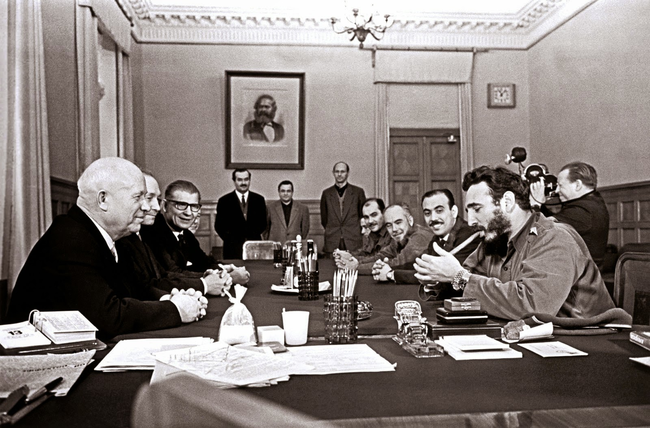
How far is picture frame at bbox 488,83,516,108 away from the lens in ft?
30.5

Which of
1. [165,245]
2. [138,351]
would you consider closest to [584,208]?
[165,245]

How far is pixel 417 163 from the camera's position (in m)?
9.16

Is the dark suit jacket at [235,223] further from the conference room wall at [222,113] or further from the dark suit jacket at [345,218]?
the conference room wall at [222,113]

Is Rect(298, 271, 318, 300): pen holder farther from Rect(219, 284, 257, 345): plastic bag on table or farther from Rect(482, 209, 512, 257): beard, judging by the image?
Rect(219, 284, 257, 345): plastic bag on table

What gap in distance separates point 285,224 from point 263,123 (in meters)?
1.65

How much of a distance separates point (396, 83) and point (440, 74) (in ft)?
2.25

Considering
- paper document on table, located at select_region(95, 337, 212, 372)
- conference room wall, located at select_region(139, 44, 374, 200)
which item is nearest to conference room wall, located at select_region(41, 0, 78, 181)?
conference room wall, located at select_region(139, 44, 374, 200)

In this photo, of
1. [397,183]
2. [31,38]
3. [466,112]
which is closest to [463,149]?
[466,112]

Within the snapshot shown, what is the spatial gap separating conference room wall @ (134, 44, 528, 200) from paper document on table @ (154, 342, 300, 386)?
7.50m

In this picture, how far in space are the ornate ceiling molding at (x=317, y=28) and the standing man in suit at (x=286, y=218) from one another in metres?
2.39

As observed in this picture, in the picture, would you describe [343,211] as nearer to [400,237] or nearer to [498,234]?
[400,237]

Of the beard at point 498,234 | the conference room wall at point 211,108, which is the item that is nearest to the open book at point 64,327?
the beard at point 498,234

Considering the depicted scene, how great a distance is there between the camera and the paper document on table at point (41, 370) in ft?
4.24

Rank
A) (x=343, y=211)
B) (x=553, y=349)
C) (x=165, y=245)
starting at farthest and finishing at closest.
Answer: (x=343, y=211) < (x=165, y=245) < (x=553, y=349)
